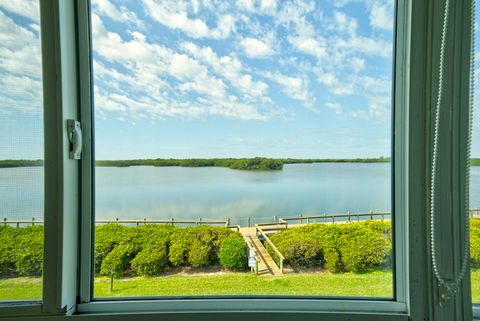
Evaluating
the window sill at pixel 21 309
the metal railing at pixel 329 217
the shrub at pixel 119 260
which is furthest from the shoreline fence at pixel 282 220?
the window sill at pixel 21 309

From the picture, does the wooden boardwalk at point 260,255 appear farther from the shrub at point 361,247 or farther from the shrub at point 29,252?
the shrub at point 29,252

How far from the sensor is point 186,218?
896 millimetres

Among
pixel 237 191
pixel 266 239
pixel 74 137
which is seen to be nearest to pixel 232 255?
pixel 266 239

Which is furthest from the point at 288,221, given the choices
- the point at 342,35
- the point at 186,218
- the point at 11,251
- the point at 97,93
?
the point at 11,251

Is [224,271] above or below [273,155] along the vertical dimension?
below

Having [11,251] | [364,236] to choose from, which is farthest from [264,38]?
[11,251]

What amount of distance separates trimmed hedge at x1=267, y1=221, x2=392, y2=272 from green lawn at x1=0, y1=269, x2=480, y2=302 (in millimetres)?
44

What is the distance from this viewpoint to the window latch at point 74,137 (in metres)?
0.76

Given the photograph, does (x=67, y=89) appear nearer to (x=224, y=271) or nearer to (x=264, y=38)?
(x=264, y=38)

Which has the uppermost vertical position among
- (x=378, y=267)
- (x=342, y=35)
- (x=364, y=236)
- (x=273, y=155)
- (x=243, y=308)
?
(x=342, y=35)

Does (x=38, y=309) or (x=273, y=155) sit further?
(x=273, y=155)

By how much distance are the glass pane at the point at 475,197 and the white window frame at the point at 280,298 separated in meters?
0.09

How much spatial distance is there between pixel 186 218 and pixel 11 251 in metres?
0.62

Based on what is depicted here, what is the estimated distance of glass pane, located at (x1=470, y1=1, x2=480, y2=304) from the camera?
2.50 feet
